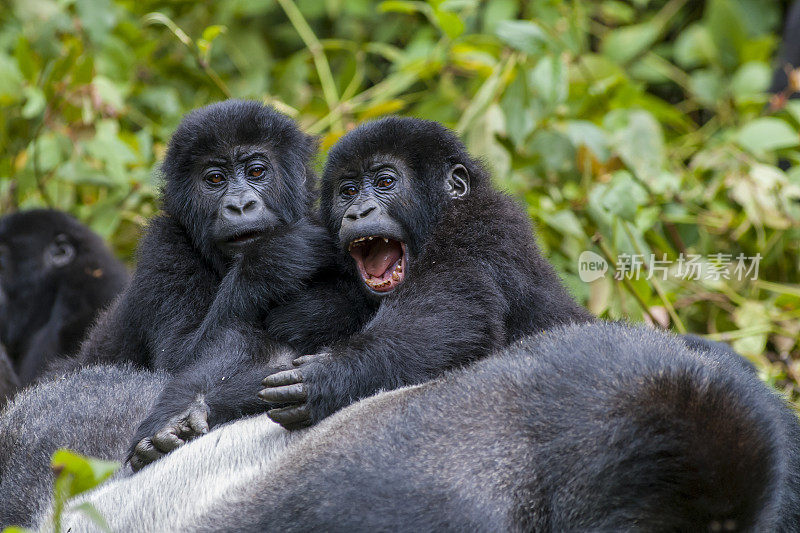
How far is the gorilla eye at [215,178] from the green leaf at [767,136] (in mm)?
2543

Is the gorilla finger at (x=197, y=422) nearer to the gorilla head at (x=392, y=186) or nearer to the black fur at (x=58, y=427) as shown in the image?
the black fur at (x=58, y=427)

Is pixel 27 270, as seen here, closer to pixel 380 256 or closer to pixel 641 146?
pixel 380 256

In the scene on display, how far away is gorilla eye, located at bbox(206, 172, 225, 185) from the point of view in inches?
122

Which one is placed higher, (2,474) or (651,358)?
(651,358)

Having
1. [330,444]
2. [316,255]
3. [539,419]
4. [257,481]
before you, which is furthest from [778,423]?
[316,255]

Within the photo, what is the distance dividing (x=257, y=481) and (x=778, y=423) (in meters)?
0.97

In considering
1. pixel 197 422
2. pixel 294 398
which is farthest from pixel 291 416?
pixel 197 422

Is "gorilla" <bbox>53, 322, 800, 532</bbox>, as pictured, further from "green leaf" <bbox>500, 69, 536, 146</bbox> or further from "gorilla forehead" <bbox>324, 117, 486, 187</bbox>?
"green leaf" <bbox>500, 69, 536, 146</bbox>

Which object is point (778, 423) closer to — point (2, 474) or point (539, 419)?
point (539, 419)

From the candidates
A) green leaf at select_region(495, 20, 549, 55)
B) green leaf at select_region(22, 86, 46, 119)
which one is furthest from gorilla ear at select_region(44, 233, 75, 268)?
green leaf at select_region(495, 20, 549, 55)

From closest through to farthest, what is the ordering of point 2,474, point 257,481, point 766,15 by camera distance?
point 257,481
point 2,474
point 766,15

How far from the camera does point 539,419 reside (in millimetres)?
1750

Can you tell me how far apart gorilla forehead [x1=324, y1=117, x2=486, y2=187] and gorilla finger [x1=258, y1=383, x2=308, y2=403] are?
0.97m

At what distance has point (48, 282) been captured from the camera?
4.86 meters
